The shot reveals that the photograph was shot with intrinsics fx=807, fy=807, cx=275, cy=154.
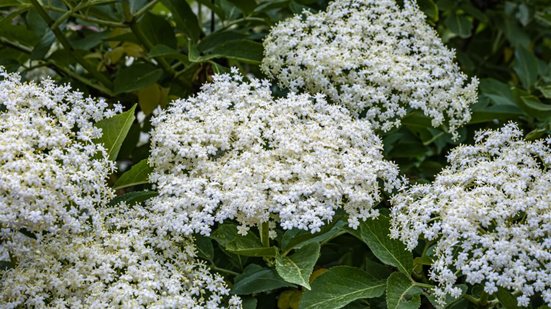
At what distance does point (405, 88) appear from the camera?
9.82ft

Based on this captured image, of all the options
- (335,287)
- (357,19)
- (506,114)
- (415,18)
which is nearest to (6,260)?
(335,287)

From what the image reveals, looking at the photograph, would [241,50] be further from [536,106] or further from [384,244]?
[536,106]

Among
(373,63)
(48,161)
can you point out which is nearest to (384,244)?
(373,63)

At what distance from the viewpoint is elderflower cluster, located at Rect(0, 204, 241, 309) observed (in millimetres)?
2316

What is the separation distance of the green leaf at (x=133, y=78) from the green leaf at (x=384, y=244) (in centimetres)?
128

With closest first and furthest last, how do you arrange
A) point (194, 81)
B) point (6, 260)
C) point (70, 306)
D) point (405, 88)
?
1. point (70, 306)
2. point (6, 260)
3. point (405, 88)
4. point (194, 81)

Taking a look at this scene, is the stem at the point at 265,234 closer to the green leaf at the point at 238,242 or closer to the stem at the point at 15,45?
the green leaf at the point at 238,242

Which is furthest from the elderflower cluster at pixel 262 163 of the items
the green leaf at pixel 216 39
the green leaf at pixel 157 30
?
the green leaf at pixel 157 30

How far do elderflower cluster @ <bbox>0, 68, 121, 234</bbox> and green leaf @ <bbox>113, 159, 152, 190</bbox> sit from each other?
0.49 feet

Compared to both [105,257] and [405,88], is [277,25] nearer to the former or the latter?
[405,88]

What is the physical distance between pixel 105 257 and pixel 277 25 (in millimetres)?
1341

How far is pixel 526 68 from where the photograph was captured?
4.14m

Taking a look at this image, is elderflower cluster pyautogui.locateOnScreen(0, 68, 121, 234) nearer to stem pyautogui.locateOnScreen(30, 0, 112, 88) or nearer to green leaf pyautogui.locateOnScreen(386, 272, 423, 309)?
stem pyautogui.locateOnScreen(30, 0, 112, 88)

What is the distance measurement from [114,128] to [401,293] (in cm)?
109
